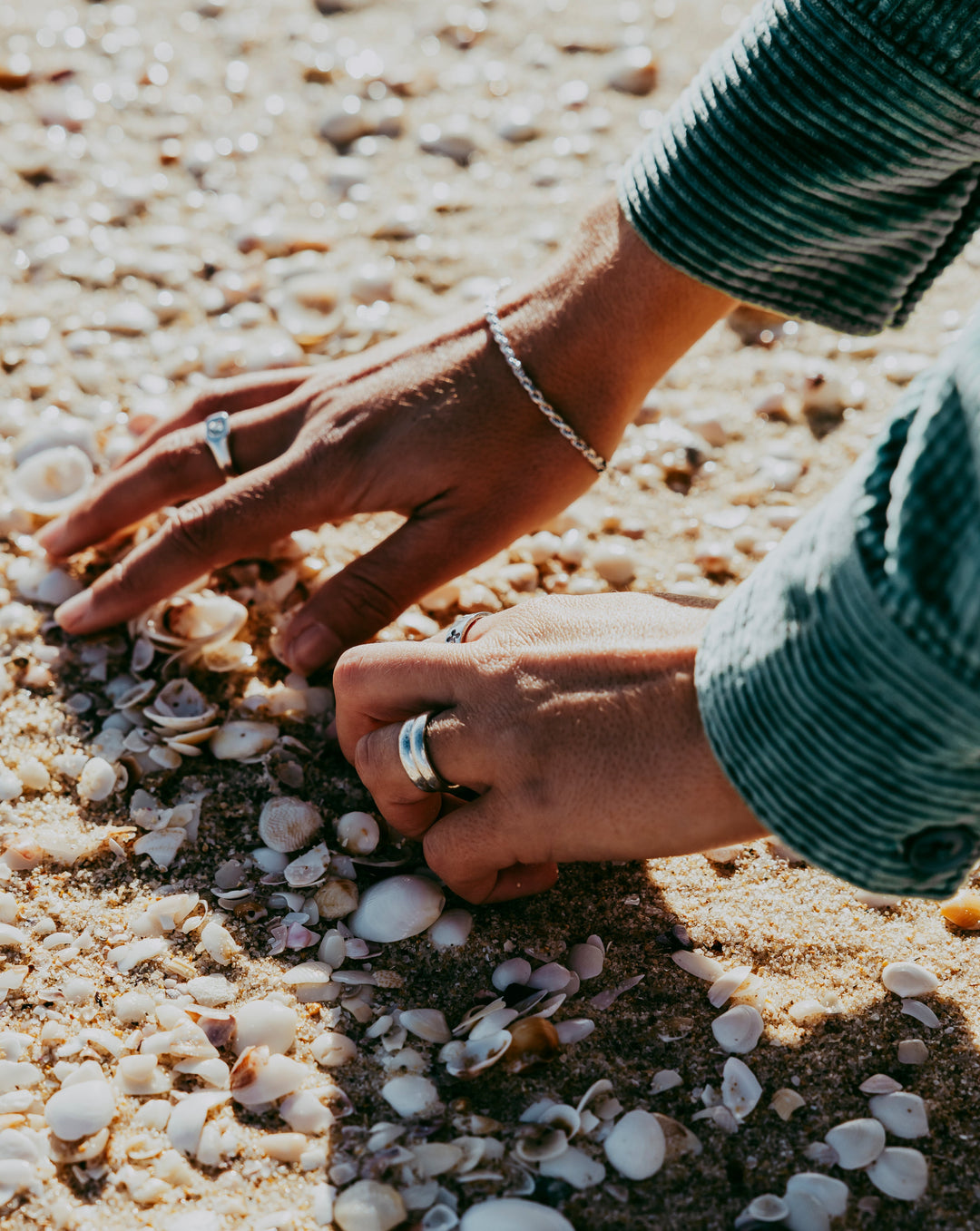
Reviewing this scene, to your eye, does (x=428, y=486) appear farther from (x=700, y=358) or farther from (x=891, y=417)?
(x=700, y=358)

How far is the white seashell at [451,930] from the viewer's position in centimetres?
158

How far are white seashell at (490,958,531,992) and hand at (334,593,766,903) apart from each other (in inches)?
3.8

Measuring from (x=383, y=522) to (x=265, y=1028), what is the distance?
1.11 m

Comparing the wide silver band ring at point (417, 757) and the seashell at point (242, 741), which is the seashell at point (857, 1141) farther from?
the seashell at point (242, 741)

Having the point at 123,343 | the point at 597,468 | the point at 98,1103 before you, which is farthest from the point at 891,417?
the point at 123,343

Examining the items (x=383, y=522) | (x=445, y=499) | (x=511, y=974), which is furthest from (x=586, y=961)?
(x=383, y=522)

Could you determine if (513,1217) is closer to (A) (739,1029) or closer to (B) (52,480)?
(A) (739,1029)

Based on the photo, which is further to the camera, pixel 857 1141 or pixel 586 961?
pixel 586 961

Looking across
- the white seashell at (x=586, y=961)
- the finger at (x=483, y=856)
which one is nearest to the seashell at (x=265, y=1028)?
the finger at (x=483, y=856)

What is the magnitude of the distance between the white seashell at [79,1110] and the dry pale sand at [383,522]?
3cm

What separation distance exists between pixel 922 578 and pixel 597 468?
3.16 ft

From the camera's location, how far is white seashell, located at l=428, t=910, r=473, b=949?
1576 millimetres

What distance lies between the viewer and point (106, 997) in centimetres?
153

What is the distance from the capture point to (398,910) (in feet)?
5.21
